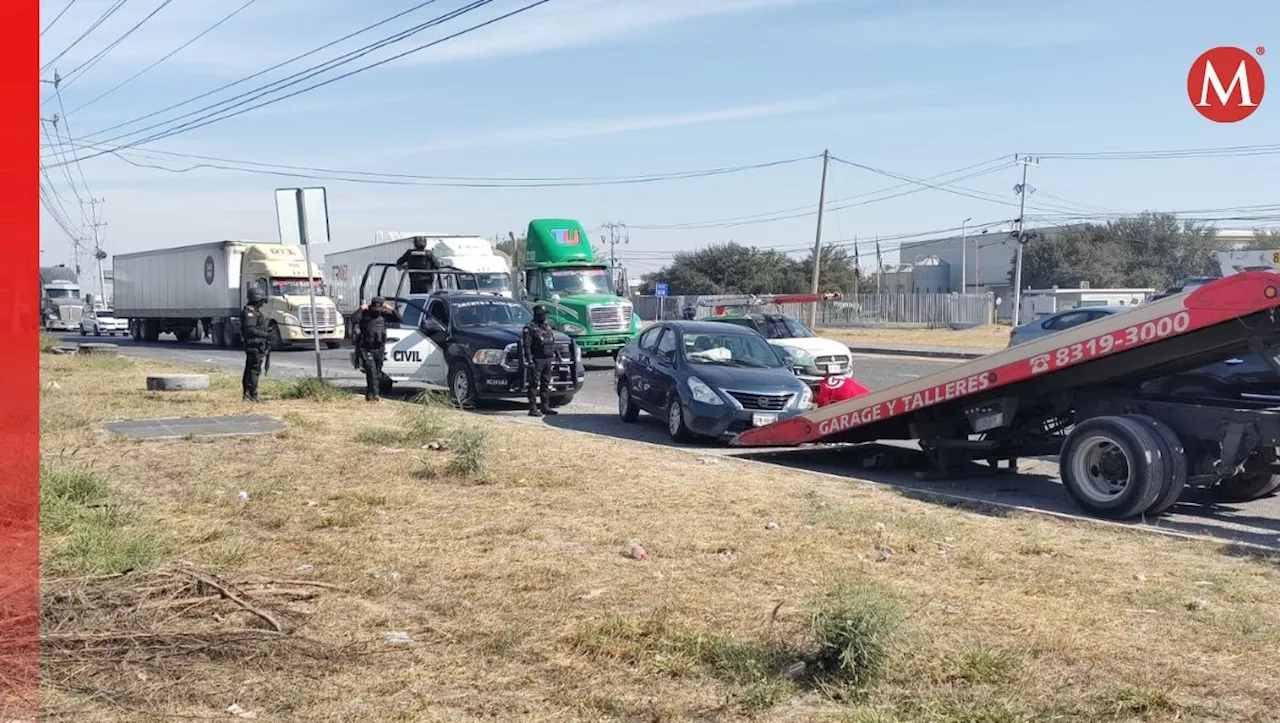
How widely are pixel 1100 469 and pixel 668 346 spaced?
6.87 metres

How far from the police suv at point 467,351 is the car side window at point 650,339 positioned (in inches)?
88.1

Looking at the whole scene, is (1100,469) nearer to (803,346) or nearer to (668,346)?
(668,346)

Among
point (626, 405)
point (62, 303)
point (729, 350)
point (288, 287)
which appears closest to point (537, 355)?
point (626, 405)

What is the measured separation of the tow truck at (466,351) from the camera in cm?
1828

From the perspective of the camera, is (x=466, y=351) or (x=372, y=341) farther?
(x=466, y=351)

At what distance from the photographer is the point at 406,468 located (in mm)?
10969

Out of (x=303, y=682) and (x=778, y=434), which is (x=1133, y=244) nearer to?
(x=778, y=434)

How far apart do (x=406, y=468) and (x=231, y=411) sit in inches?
234

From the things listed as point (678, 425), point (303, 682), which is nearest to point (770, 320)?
point (678, 425)

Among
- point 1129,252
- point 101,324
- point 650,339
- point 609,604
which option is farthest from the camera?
point 1129,252

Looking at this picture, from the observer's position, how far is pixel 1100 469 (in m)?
9.79

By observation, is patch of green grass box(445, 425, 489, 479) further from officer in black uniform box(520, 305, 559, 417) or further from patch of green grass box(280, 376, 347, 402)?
patch of green grass box(280, 376, 347, 402)

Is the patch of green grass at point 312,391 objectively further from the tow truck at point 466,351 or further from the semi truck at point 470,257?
the semi truck at point 470,257

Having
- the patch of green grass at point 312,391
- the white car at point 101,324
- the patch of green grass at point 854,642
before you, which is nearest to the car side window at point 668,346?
the patch of green grass at point 312,391
